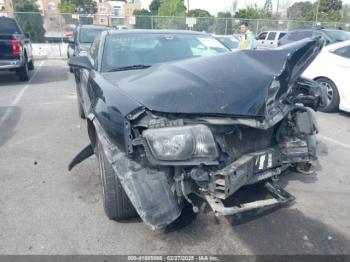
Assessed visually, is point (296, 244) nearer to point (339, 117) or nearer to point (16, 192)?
point (16, 192)

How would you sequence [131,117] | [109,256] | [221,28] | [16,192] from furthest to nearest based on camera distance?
[221,28]
[16,192]
[109,256]
[131,117]

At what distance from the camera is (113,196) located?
2695mm

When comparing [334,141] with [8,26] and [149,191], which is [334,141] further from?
[8,26]

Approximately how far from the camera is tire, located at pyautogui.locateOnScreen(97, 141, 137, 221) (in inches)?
104

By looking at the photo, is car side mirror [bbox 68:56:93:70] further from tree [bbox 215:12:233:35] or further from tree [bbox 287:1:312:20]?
tree [bbox 287:1:312:20]

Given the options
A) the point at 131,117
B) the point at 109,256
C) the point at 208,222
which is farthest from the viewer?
the point at 208,222

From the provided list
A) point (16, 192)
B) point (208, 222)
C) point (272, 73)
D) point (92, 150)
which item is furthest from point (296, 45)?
point (16, 192)

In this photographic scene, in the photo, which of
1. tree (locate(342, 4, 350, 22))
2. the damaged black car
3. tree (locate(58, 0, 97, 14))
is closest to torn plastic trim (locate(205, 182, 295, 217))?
the damaged black car

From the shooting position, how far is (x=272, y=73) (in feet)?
8.79

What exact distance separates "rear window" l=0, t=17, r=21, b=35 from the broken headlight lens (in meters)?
9.81

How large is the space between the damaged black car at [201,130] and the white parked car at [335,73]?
3464 mm

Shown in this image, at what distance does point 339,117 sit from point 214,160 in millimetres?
5222

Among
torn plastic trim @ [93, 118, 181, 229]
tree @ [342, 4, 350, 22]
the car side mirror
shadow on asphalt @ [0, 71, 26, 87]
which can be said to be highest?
tree @ [342, 4, 350, 22]

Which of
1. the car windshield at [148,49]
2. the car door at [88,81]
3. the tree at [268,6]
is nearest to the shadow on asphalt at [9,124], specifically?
the car door at [88,81]
